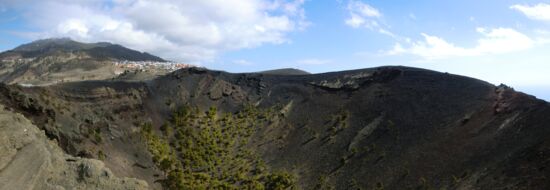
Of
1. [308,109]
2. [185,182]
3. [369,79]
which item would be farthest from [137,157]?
[369,79]

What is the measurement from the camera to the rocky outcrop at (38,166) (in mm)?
26016

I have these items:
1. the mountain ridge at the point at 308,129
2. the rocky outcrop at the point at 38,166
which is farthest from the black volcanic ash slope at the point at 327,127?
the rocky outcrop at the point at 38,166

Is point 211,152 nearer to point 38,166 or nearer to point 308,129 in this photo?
point 308,129

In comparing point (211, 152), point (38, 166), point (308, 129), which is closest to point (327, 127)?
point (308, 129)

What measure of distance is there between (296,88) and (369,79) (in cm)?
1116

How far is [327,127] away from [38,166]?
3444 cm

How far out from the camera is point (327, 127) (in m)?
54.7

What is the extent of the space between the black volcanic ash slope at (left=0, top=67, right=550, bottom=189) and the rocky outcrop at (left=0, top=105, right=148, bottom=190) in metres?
6.28

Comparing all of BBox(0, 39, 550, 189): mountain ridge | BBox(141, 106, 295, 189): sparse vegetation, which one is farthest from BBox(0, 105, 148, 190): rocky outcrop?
BBox(141, 106, 295, 189): sparse vegetation

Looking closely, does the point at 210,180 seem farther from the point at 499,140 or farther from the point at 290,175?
the point at 499,140

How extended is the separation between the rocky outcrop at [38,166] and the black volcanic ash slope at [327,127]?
6276 mm

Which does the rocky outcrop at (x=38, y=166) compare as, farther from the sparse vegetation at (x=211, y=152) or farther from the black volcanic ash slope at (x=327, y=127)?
the sparse vegetation at (x=211, y=152)

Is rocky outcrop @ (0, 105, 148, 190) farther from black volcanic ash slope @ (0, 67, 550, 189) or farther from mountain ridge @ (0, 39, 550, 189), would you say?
black volcanic ash slope @ (0, 67, 550, 189)

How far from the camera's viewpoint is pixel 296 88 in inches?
2682
